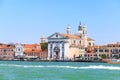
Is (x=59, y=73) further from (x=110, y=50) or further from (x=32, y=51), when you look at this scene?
(x=32, y=51)

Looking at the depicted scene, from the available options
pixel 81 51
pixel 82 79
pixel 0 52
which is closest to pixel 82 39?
pixel 81 51

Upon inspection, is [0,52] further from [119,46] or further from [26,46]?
[119,46]

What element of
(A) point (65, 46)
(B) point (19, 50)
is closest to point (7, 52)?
(B) point (19, 50)

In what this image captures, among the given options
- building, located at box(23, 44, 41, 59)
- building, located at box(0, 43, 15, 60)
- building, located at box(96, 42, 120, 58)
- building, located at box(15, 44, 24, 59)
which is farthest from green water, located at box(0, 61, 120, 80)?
building, located at box(0, 43, 15, 60)

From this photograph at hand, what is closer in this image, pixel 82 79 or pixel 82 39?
pixel 82 79

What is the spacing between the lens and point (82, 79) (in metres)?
24.2

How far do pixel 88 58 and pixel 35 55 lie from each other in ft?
41.3

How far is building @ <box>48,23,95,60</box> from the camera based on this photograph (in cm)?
9344

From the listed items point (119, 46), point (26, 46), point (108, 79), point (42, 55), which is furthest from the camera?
point (26, 46)

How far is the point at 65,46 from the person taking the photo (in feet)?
307

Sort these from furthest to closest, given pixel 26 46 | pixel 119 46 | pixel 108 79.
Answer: pixel 26 46 < pixel 119 46 < pixel 108 79

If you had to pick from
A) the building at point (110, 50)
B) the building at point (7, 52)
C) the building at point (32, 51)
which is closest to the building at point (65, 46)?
the building at point (32, 51)

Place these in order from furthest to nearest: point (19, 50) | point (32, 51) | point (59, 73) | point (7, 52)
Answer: point (7, 52)
point (19, 50)
point (32, 51)
point (59, 73)

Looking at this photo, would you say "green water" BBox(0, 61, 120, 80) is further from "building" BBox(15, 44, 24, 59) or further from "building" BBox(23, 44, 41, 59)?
"building" BBox(15, 44, 24, 59)
